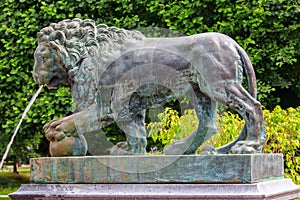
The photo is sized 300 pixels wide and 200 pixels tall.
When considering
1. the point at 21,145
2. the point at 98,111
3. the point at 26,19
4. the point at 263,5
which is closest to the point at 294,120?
the point at 263,5

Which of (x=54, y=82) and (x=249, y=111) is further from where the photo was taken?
(x=54, y=82)

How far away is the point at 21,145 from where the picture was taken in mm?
14336

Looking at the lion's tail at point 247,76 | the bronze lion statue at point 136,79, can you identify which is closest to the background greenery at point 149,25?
the lion's tail at point 247,76

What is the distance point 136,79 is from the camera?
504cm

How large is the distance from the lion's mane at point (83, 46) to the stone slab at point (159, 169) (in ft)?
1.93

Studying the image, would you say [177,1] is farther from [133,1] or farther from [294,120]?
[294,120]

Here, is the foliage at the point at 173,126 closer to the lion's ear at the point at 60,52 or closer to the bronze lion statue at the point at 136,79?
the bronze lion statue at the point at 136,79

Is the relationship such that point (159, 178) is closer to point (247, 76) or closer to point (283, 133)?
point (247, 76)

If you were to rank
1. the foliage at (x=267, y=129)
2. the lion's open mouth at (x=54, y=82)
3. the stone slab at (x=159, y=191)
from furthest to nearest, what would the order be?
the foliage at (x=267, y=129)
the lion's open mouth at (x=54, y=82)
the stone slab at (x=159, y=191)

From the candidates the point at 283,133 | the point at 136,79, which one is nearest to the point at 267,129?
the point at 283,133

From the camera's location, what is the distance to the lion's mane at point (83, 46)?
512 centimetres

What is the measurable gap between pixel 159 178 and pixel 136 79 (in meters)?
0.91

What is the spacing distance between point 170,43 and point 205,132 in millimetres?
793

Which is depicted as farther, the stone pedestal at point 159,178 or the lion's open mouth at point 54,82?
the lion's open mouth at point 54,82
